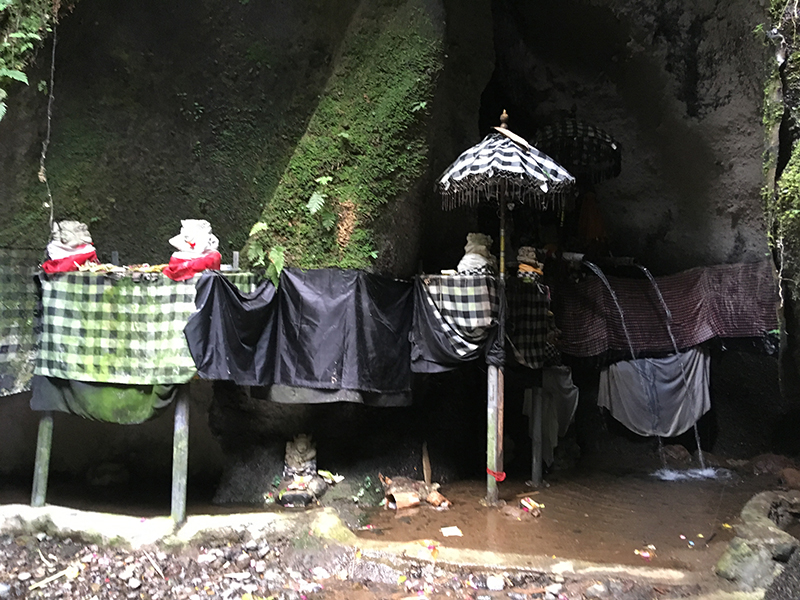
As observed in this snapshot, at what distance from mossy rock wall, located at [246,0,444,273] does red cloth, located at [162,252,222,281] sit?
0.87 meters

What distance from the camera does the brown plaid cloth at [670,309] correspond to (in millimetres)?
8516

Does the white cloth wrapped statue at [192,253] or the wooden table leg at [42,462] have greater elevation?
the white cloth wrapped statue at [192,253]

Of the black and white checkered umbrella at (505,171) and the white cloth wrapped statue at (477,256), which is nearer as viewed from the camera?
the black and white checkered umbrella at (505,171)

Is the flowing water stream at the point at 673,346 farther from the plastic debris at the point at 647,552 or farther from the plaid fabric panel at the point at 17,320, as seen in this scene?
the plaid fabric panel at the point at 17,320

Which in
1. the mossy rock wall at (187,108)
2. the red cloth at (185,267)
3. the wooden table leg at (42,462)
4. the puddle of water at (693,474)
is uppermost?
the mossy rock wall at (187,108)

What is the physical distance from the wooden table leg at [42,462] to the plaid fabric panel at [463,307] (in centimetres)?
443

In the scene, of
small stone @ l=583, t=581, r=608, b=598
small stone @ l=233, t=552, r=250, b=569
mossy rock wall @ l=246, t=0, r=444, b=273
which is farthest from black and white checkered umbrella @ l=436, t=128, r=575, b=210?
small stone @ l=233, t=552, r=250, b=569

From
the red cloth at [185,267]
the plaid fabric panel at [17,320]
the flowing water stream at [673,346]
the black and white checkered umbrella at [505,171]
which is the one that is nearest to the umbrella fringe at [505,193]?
the black and white checkered umbrella at [505,171]

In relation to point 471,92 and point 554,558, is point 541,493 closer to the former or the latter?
point 554,558

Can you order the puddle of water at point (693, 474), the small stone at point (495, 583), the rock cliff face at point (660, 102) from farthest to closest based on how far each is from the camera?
the puddle of water at point (693, 474)
the rock cliff face at point (660, 102)
the small stone at point (495, 583)

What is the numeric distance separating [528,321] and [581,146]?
3.49 meters

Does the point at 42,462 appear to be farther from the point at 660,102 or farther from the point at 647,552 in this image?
the point at 660,102

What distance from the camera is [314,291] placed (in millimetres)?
6125

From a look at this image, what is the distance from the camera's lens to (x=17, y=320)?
19.4ft
